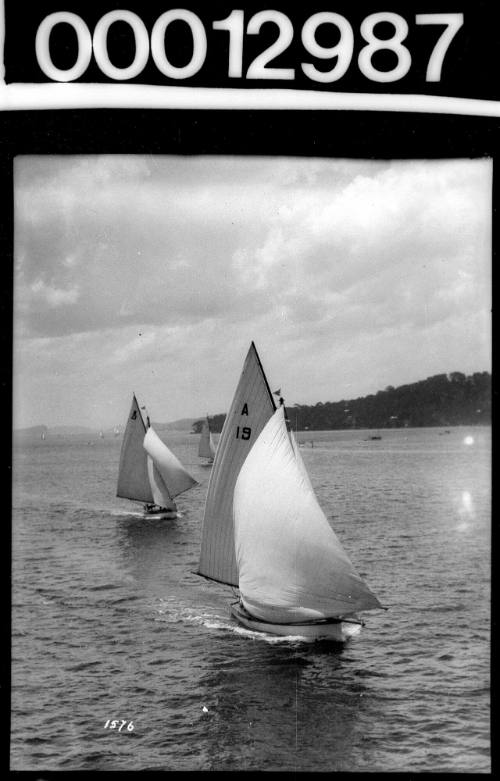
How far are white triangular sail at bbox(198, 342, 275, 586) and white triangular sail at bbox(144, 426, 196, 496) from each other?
65.6ft

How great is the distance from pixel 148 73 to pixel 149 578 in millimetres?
23874

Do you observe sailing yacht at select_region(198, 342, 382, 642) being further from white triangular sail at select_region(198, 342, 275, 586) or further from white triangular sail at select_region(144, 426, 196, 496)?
white triangular sail at select_region(144, 426, 196, 496)

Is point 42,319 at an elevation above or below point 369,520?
above

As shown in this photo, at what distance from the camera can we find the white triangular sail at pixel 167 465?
132 feet

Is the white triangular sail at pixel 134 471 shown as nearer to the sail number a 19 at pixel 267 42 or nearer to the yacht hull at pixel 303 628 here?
the yacht hull at pixel 303 628

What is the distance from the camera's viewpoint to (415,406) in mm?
24094

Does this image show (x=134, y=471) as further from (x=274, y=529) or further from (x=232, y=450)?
(x=274, y=529)

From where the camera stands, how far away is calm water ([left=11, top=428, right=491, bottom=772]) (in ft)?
41.0

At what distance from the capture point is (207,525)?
20344 millimetres

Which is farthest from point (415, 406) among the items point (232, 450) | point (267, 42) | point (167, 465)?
point (167, 465)

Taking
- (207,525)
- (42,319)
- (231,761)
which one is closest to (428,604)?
(207,525)

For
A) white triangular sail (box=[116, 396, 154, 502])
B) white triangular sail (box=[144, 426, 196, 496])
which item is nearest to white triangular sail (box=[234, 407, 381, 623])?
white triangular sail (box=[144, 426, 196, 496])

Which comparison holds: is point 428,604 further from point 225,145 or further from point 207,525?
point 225,145

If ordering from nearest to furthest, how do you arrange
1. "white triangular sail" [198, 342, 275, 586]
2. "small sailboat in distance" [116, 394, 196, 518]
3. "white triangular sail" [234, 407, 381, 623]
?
"white triangular sail" [234, 407, 381, 623], "white triangular sail" [198, 342, 275, 586], "small sailboat in distance" [116, 394, 196, 518]
